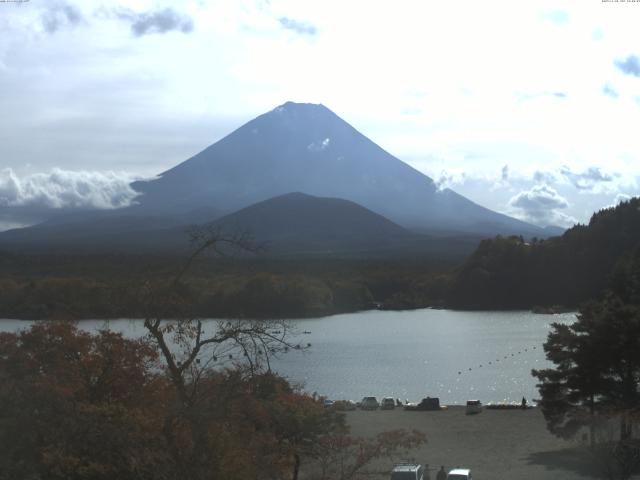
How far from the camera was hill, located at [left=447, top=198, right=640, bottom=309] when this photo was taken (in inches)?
1682

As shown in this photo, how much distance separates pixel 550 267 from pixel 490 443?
34.2m

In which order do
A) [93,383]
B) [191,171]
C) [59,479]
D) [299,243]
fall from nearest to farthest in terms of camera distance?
1. [59,479]
2. [93,383]
3. [299,243]
4. [191,171]

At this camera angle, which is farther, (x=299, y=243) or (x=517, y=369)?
(x=299, y=243)

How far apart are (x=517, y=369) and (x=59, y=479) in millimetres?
18279

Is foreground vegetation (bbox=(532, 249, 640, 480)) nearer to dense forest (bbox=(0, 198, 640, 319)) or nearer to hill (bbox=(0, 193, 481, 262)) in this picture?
dense forest (bbox=(0, 198, 640, 319))

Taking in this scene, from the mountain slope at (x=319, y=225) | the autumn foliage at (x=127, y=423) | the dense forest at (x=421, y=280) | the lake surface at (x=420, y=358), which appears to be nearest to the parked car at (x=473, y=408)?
the lake surface at (x=420, y=358)

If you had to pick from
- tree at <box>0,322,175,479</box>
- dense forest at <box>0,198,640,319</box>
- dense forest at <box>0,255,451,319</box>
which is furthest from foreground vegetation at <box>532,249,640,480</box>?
dense forest at <box>0,198,640,319</box>

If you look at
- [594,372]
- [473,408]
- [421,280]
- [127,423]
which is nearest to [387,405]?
[473,408]

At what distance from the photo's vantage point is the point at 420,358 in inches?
941

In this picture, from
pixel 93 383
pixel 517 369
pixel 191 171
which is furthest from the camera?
pixel 191 171

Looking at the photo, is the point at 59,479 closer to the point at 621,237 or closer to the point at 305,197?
the point at 621,237

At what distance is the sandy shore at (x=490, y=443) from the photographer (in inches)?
392

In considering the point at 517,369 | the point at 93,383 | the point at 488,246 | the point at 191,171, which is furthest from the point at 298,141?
the point at 93,383

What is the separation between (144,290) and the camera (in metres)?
4.27
